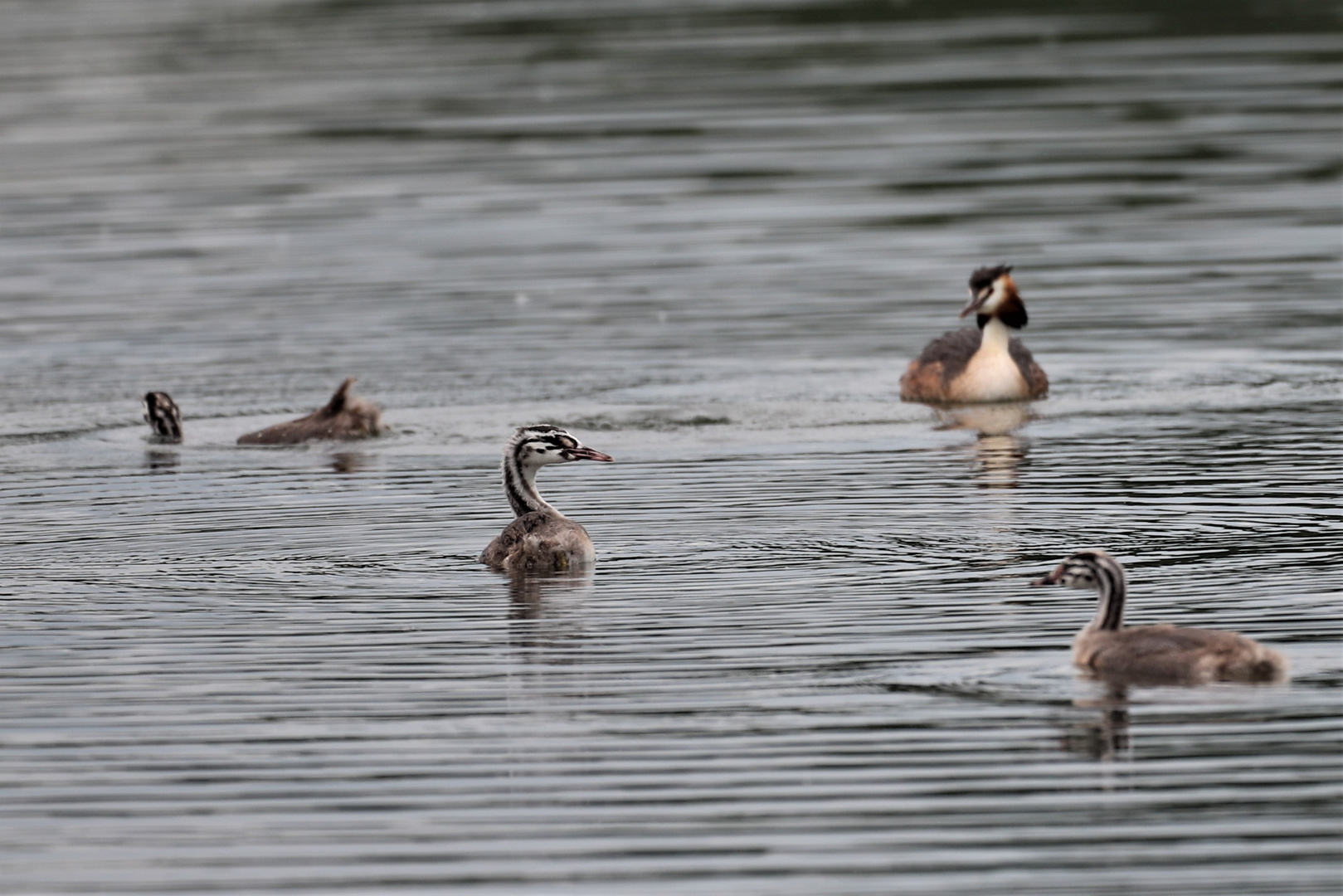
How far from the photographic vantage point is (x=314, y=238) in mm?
32406

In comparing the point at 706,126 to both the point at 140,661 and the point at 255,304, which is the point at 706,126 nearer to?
the point at 255,304

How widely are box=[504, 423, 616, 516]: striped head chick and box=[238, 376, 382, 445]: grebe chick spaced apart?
14.8ft

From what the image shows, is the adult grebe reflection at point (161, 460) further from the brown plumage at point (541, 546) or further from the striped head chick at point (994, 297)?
the striped head chick at point (994, 297)

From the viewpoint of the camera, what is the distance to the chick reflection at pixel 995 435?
18.1 metres

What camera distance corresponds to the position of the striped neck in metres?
16.0

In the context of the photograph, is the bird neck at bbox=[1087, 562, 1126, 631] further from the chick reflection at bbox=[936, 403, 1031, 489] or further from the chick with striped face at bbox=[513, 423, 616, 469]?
the chick reflection at bbox=[936, 403, 1031, 489]

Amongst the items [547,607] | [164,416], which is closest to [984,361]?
[164,416]

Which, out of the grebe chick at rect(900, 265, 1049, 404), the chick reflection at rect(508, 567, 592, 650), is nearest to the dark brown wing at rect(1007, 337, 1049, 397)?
the grebe chick at rect(900, 265, 1049, 404)

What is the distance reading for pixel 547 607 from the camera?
1420cm

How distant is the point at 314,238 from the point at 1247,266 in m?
11.4

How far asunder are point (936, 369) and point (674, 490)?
193 inches

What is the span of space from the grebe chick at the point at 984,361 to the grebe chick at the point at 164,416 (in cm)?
594

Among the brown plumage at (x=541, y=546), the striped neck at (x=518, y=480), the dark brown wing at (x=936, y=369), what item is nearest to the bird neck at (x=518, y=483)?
the striped neck at (x=518, y=480)

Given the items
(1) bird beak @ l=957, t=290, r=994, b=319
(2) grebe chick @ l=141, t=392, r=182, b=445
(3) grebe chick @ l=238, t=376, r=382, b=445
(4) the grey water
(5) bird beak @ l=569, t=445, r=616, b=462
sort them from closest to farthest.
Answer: (4) the grey water < (5) bird beak @ l=569, t=445, r=616, b=462 < (3) grebe chick @ l=238, t=376, r=382, b=445 < (2) grebe chick @ l=141, t=392, r=182, b=445 < (1) bird beak @ l=957, t=290, r=994, b=319
